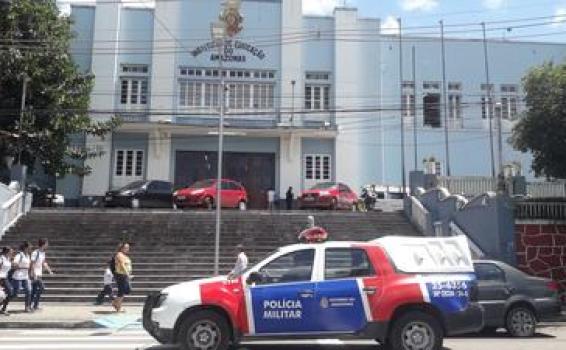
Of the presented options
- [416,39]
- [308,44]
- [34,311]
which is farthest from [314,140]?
[34,311]

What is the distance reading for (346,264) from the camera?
10.6 meters

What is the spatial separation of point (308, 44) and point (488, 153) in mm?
13172

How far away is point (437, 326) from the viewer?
10500mm

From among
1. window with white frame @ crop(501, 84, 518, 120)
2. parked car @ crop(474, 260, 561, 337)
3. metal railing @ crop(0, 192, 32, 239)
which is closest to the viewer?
parked car @ crop(474, 260, 561, 337)

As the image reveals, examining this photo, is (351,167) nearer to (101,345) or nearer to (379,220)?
(379,220)

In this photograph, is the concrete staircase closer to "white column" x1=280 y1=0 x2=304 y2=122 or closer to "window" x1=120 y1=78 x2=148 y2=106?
"window" x1=120 y1=78 x2=148 y2=106

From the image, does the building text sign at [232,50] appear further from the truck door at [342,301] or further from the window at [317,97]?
the truck door at [342,301]

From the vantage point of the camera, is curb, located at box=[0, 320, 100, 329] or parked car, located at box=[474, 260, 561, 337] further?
curb, located at box=[0, 320, 100, 329]

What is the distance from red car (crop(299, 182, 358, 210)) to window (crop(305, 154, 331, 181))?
7.74 m

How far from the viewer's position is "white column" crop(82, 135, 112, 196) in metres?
38.9

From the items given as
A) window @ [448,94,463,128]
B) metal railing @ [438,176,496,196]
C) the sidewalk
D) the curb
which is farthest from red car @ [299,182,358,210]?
the curb

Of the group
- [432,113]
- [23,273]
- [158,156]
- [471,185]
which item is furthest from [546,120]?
[158,156]

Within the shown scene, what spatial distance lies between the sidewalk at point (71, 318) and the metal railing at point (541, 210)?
A: 1198cm

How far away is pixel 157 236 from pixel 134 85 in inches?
690
